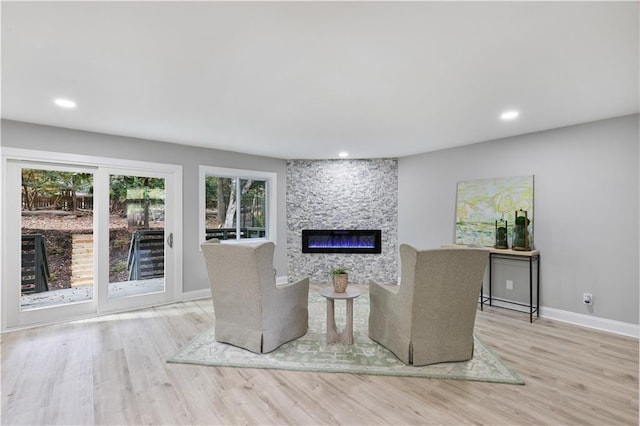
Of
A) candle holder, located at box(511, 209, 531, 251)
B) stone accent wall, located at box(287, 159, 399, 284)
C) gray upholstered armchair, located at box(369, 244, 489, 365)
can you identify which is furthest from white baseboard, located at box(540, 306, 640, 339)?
stone accent wall, located at box(287, 159, 399, 284)

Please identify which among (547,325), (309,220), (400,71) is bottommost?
(547,325)

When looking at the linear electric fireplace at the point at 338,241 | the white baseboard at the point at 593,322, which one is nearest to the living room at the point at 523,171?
the white baseboard at the point at 593,322

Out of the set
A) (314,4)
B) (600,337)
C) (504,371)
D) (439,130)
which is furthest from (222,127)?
(600,337)

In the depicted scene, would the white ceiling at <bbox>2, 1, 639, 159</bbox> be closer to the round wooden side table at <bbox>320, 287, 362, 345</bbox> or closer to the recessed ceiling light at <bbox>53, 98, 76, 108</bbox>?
the recessed ceiling light at <bbox>53, 98, 76, 108</bbox>

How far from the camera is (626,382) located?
95.0 inches

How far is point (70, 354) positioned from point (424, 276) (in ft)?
11.0

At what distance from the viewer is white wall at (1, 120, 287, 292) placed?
3627 millimetres

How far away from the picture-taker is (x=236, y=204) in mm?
5512

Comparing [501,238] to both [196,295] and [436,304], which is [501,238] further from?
→ [196,295]

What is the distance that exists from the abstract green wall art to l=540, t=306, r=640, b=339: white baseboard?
0.91 m

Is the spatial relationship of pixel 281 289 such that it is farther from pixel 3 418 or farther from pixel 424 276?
pixel 3 418

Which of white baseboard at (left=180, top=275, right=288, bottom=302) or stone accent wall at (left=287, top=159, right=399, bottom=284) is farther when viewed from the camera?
stone accent wall at (left=287, top=159, right=399, bottom=284)

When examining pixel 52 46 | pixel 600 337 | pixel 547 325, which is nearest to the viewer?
pixel 52 46

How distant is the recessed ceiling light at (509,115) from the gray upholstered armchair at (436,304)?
1681 millimetres
